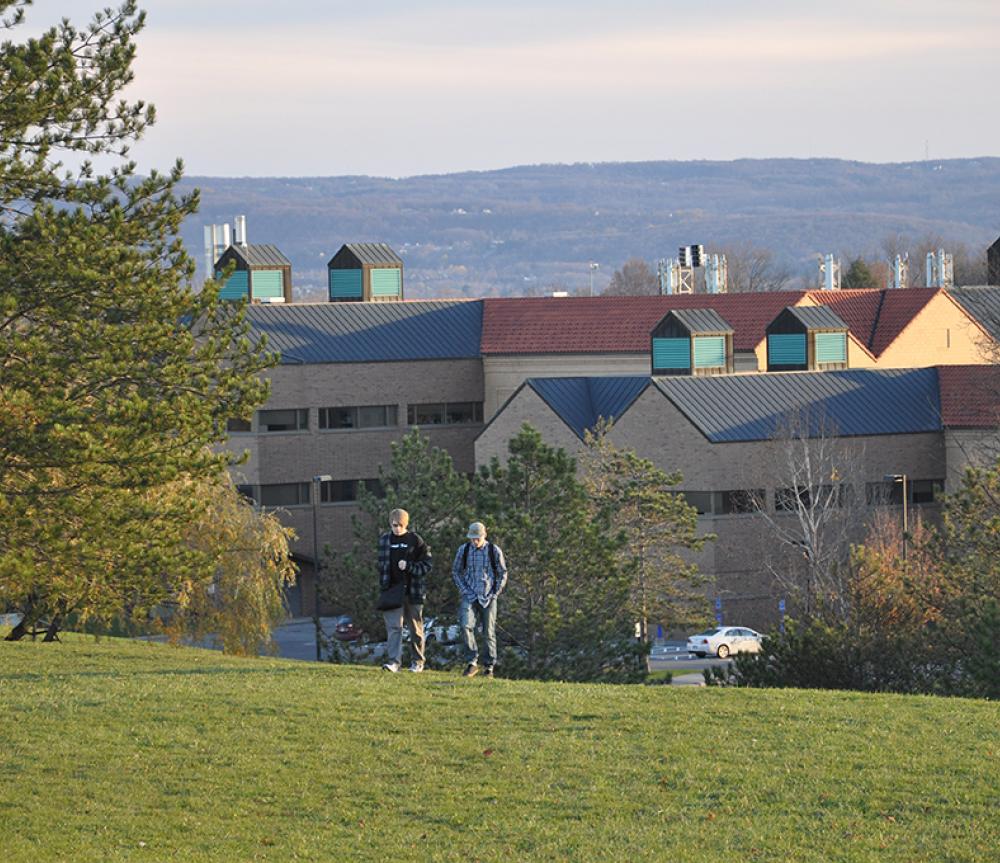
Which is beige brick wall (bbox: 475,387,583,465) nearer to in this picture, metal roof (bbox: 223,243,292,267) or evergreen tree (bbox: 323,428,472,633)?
metal roof (bbox: 223,243,292,267)

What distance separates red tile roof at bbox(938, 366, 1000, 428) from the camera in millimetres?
68062

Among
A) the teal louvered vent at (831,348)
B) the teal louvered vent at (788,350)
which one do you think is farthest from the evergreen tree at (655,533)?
the teal louvered vent at (831,348)

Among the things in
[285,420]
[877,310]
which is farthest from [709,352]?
[285,420]

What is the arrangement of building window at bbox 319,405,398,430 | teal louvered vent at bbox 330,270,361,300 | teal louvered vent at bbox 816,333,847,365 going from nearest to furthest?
teal louvered vent at bbox 816,333,847,365, building window at bbox 319,405,398,430, teal louvered vent at bbox 330,270,361,300

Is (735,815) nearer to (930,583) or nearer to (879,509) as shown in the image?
(930,583)

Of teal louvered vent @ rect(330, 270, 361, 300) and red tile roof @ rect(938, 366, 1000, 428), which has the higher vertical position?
teal louvered vent @ rect(330, 270, 361, 300)

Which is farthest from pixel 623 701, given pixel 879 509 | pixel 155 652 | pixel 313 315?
pixel 313 315

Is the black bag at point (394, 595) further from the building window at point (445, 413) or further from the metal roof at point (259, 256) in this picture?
the metal roof at point (259, 256)

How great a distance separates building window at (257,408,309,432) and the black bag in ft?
179

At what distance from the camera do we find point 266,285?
8431 centimetres

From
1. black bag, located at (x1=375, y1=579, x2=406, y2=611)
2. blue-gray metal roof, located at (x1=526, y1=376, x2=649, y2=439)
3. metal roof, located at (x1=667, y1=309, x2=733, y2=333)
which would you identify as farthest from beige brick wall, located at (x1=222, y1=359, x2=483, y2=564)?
black bag, located at (x1=375, y1=579, x2=406, y2=611)

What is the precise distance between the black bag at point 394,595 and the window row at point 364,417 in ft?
175

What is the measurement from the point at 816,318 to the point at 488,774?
198 ft

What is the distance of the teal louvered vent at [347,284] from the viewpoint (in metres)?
84.9
